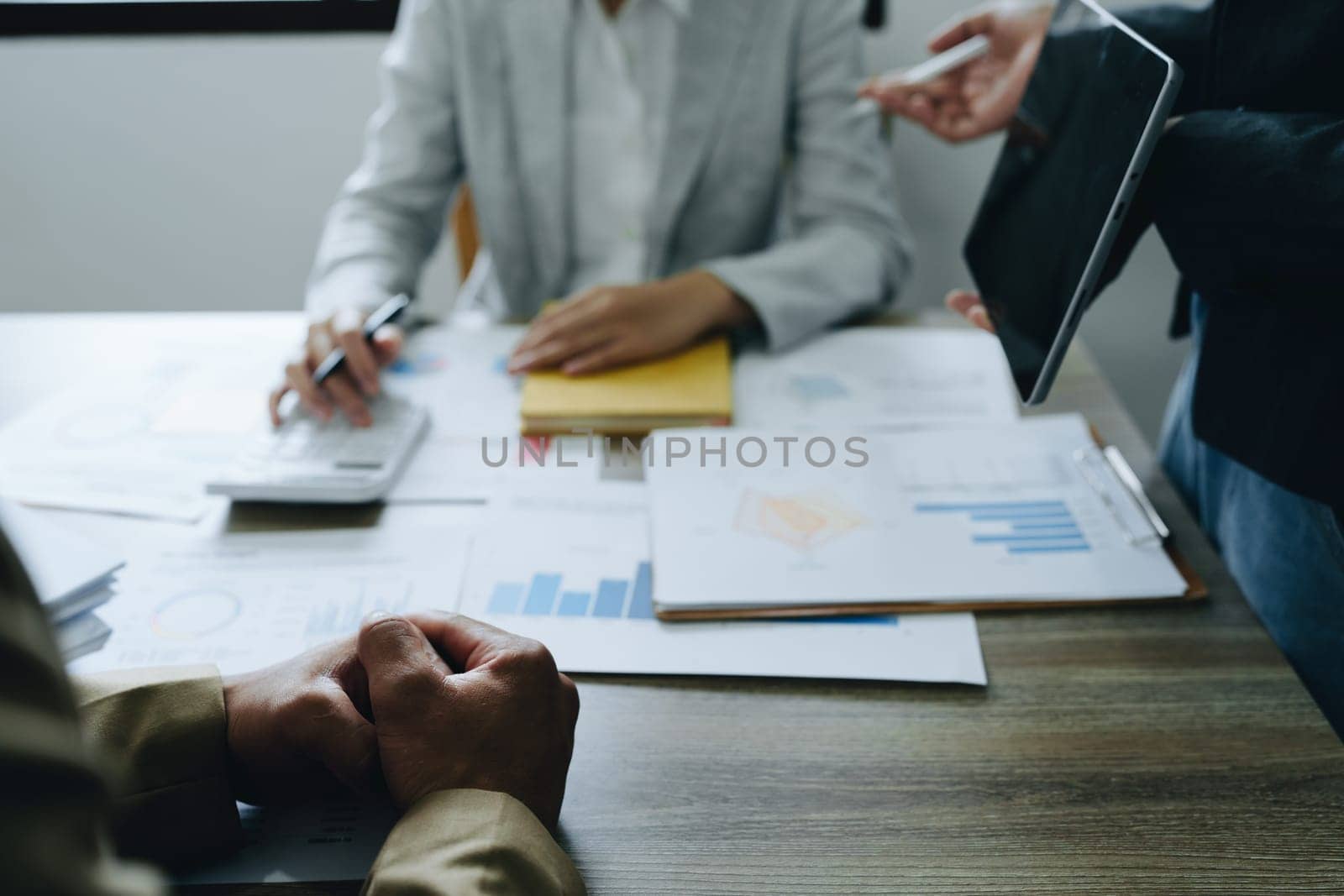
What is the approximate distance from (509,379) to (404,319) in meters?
0.19

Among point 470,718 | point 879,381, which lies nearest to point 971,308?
point 879,381

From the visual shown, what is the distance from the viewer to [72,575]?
0.60 metres

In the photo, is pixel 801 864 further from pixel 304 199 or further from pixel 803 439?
pixel 304 199

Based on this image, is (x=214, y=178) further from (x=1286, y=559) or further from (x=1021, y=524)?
(x=1286, y=559)

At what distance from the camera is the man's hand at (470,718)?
1.47ft

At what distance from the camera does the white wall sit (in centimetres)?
169

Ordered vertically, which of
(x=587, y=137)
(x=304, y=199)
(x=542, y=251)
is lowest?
(x=304, y=199)

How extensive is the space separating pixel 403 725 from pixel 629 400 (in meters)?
0.39

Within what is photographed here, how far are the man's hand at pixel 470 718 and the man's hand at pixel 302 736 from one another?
14 mm

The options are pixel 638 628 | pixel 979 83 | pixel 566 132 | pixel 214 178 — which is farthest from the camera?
pixel 214 178

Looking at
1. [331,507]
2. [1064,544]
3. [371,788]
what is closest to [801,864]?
[371,788]

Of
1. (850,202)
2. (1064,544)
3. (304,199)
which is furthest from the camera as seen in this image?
(304,199)

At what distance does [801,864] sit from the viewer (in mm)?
444

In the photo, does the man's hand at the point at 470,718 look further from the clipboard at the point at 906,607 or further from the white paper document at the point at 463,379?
the white paper document at the point at 463,379
